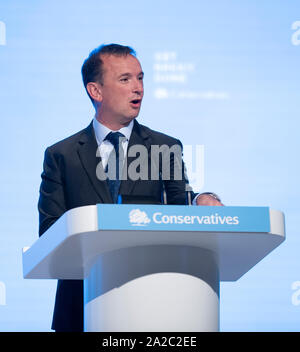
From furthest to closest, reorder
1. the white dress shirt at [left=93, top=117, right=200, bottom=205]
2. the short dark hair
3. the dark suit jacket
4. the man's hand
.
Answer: the short dark hair < the white dress shirt at [left=93, top=117, right=200, bottom=205] < the dark suit jacket < the man's hand

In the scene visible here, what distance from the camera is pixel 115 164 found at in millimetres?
3096

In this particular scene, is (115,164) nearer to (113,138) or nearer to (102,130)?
(113,138)

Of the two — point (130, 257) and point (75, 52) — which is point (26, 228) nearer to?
point (75, 52)

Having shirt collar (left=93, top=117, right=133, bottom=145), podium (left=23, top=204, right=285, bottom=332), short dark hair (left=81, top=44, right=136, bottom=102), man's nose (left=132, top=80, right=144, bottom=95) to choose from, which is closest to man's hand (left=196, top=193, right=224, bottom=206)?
podium (left=23, top=204, right=285, bottom=332)

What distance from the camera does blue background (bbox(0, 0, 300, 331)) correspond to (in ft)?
11.3

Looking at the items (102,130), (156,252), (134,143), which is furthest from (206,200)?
(102,130)

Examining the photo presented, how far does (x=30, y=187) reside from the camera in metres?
3.58

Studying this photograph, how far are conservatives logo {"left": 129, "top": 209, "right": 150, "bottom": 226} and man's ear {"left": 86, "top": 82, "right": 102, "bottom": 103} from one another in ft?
5.32

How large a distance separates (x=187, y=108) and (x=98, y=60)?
55cm

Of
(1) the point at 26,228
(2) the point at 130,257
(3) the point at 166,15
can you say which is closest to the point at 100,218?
(2) the point at 130,257

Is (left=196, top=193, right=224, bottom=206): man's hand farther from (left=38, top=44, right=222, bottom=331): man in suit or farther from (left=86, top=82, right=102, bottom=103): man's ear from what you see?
(left=86, top=82, right=102, bottom=103): man's ear

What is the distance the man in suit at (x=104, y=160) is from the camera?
9.27ft

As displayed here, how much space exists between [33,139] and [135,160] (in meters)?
0.75

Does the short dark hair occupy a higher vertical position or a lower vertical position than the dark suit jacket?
higher
